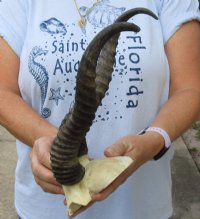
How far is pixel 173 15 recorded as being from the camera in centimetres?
175

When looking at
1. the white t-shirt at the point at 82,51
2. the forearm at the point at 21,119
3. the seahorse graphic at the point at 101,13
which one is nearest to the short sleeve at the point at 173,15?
the white t-shirt at the point at 82,51

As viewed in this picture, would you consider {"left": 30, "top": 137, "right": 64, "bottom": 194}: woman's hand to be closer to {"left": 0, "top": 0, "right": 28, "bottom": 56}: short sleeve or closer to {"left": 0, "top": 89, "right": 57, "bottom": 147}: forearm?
{"left": 0, "top": 89, "right": 57, "bottom": 147}: forearm

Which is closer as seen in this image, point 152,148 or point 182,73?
point 152,148

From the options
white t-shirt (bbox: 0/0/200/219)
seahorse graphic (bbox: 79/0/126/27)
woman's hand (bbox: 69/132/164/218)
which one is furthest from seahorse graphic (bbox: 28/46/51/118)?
woman's hand (bbox: 69/132/164/218)

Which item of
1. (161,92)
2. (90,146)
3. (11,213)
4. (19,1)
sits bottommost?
(11,213)

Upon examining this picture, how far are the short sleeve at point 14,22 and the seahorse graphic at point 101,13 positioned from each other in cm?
19

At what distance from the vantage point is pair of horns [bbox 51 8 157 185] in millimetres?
1083

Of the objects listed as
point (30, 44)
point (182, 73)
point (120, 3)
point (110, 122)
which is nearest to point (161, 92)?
point (182, 73)

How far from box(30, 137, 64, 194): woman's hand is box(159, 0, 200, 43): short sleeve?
0.58 metres

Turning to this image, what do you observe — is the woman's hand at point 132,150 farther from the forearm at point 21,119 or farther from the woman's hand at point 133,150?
the forearm at point 21,119

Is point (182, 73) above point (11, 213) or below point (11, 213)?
above

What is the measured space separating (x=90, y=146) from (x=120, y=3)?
18.7 inches

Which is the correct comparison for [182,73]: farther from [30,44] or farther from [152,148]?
[30,44]

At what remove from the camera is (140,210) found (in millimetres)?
1846
